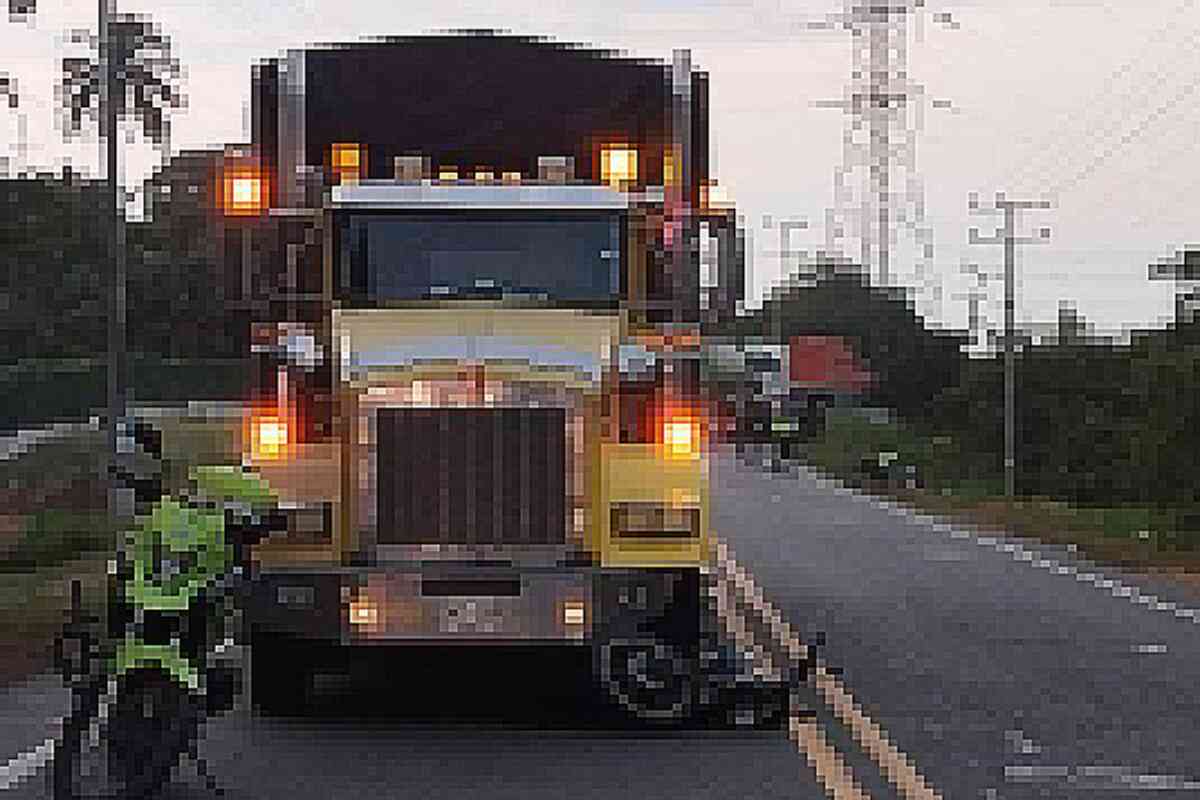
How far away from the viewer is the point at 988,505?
42.7m

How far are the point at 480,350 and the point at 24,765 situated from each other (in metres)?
3.23

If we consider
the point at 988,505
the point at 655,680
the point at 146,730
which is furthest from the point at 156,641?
the point at 988,505

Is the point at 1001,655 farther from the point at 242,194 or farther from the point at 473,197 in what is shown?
the point at 242,194

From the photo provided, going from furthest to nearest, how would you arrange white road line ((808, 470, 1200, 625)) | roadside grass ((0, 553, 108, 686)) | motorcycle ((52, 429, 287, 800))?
white road line ((808, 470, 1200, 625)) < roadside grass ((0, 553, 108, 686)) < motorcycle ((52, 429, 287, 800))

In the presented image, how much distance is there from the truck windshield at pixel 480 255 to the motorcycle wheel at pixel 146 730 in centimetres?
353

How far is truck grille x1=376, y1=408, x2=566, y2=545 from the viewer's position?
1353cm

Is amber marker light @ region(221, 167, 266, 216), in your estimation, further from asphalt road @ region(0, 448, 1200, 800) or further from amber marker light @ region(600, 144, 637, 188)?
asphalt road @ region(0, 448, 1200, 800)

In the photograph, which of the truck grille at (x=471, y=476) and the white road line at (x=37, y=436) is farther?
the white road line at (x=37, y=436)

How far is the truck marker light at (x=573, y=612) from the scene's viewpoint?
523 inches

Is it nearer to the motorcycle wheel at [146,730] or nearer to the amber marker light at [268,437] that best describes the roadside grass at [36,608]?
the motorcycle wheel at [146,730]

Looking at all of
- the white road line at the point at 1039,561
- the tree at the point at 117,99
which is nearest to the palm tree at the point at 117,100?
the tree at the point at 117,99

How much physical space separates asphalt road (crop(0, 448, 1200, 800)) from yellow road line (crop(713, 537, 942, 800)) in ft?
0.27

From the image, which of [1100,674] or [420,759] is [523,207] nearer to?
[420,759]

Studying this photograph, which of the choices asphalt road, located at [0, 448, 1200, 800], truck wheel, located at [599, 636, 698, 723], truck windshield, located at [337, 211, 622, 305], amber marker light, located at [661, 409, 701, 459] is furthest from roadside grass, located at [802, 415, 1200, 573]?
amber marker light, located at [661, 409, 701, 459]
